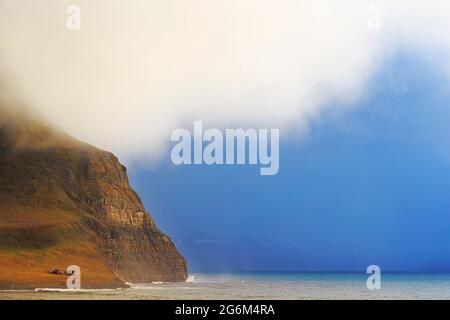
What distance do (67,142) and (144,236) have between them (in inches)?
170

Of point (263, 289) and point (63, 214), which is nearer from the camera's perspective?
point (63, 214)

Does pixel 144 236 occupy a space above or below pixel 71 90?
below

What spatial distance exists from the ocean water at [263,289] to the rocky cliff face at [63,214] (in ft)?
1.73

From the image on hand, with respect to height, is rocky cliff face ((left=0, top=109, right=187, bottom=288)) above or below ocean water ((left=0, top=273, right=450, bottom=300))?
above

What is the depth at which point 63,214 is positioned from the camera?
71.8 ft

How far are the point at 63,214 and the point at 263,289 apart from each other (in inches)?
211

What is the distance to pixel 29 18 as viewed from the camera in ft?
57.7

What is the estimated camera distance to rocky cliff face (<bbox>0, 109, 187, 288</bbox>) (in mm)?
19969

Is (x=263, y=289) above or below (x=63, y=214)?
below

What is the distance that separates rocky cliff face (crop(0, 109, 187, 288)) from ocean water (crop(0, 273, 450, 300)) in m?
0.53
